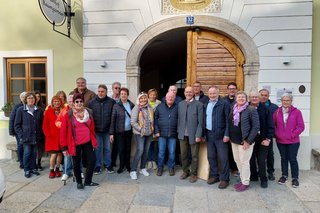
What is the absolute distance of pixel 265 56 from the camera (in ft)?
16.6

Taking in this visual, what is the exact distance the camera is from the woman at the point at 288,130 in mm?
4062

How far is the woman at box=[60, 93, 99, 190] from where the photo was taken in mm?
3780

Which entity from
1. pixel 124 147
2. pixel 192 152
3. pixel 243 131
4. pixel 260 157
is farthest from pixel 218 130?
pixel 124 147

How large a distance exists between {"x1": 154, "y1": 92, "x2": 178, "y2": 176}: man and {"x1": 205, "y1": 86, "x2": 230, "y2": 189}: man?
1.85ft

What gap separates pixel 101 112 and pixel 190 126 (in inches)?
61.0

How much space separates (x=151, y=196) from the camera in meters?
3.77

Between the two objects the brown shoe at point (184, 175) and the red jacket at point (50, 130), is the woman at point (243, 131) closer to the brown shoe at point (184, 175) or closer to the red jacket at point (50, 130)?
the brown shoe at point (184, 175)

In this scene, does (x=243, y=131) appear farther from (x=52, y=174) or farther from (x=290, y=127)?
(x=52, y=174)

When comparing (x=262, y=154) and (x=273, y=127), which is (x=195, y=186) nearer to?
(x=262, y=154)

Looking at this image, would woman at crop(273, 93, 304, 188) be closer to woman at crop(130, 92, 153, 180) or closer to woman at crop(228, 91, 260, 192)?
woman at crop(228, 91, 260, 192)

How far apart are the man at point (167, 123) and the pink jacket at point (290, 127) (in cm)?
166

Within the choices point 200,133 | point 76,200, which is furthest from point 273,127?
point 76,200

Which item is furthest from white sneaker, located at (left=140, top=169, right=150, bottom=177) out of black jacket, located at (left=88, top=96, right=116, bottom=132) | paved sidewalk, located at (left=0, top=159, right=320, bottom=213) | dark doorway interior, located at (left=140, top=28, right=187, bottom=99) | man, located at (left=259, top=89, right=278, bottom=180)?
dark doorway interior, located at (left=140, top=28, right=187, bottom=99)

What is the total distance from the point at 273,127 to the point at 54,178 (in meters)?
3.73
